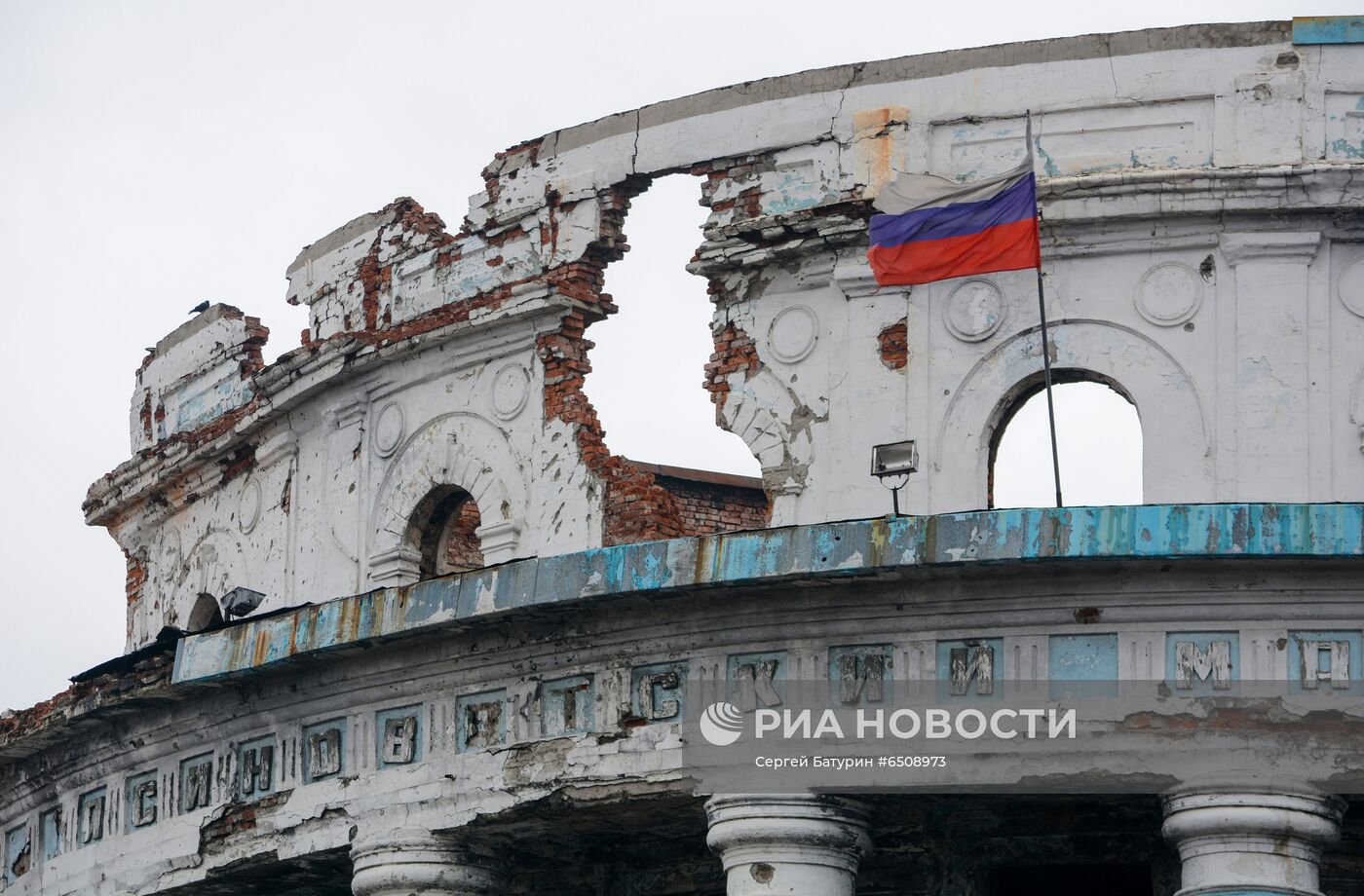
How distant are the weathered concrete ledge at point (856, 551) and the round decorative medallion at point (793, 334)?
2369 mm

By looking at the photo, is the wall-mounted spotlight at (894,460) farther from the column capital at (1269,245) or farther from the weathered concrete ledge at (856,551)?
the column capital at (1269,245)

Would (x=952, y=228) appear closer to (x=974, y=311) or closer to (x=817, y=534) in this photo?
(x=974, y=311)

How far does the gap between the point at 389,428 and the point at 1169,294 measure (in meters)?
6.54

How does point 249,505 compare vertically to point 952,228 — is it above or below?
below

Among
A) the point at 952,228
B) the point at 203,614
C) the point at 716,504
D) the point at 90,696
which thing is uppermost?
the point at 716,504

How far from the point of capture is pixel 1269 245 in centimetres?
1781

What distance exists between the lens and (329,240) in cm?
2211

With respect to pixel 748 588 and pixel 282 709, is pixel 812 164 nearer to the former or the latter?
pixel 748 588

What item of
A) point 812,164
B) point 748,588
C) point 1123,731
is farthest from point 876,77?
point 1123,731

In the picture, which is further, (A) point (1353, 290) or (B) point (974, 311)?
(B) point (974, 311)

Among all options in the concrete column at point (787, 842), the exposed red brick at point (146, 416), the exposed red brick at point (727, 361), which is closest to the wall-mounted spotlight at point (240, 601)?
the exposed red brick at point (727, 361)

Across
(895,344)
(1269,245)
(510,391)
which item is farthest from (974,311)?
(510,391)

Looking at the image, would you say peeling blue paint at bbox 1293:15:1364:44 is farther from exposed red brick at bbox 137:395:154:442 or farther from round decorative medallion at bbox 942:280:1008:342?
exposed red brick at bbox 137:395:154:442

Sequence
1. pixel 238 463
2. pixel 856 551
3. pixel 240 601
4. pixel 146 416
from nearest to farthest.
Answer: pixel 856 551
pixel 240 601
pixel 238 463
pixel 146 416
